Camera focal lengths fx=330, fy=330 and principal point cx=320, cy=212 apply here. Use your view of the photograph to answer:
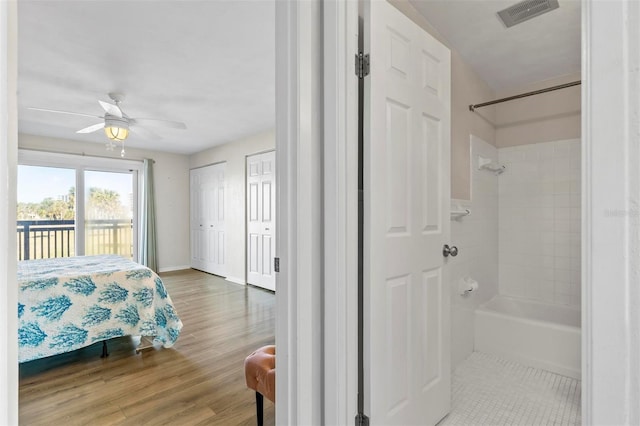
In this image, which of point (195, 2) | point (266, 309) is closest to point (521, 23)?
point (195, 2)

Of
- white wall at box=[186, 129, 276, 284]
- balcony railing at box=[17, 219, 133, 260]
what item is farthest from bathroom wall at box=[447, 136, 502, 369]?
balcony railing at box=[17, 219, 133, 260]

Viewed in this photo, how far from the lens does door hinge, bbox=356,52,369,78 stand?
1305 millimetres

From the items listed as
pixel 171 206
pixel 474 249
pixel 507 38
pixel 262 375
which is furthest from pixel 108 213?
pixel 507 38

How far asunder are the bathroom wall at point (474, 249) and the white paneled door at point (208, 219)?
4.23m

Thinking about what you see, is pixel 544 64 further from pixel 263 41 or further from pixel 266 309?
pixel 266 309

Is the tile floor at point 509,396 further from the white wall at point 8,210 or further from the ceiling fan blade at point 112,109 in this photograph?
the ceiling fan blade at point 112,109

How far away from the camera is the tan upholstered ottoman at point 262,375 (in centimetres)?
151

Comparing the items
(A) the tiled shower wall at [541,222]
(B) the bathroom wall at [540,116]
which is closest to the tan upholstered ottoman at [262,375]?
(A) the tiled shower wall at [541,222]

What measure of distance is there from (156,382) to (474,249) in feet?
8.33

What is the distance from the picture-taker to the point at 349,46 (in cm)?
128

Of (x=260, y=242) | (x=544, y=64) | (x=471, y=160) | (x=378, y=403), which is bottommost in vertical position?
(x=378, y=403)

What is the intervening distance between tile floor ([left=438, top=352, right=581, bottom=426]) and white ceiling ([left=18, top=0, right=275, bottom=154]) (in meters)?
2.60

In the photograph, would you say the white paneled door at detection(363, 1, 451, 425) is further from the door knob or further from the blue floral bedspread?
the blue floral bedspread

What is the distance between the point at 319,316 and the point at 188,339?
2.16 meters
